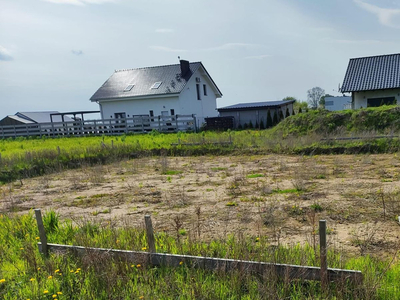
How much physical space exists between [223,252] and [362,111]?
16.8 m

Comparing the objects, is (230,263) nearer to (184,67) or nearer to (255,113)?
→ (255,113)

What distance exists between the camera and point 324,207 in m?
7.11

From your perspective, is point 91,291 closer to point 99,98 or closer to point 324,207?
point 324,207

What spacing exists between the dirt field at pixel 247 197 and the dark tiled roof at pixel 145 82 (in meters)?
18.8

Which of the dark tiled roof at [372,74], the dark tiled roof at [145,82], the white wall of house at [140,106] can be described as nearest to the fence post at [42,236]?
the dark tiled roof at [372,74]

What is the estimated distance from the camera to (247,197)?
838 cm

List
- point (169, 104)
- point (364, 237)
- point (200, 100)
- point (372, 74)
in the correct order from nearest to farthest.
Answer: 1. point (364, 237)
2. point (372, 74)
3. point (169, 104)
4. point (200, 100)

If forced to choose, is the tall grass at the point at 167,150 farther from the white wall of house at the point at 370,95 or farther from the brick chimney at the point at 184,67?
the brick chimney at the point at 184,67

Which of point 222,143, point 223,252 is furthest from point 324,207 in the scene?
point 222,143

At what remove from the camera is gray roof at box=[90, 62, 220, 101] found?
106 ft

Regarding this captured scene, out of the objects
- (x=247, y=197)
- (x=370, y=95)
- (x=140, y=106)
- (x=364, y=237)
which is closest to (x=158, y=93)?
(x=140, y=106)

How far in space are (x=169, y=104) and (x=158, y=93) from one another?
59.0 inches

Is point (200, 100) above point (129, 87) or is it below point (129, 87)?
below

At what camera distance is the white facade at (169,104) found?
105 feet
